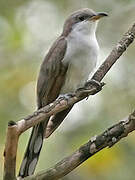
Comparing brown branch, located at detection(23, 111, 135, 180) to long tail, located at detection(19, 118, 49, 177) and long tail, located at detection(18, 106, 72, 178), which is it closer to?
long tail, located at detection(19, 118, 49, 177)

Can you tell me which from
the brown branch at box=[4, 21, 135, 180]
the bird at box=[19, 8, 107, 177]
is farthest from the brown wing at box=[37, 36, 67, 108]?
the brown branch at box=[4, 21, 135, 180]

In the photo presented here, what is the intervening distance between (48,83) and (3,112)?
1606 millimetres

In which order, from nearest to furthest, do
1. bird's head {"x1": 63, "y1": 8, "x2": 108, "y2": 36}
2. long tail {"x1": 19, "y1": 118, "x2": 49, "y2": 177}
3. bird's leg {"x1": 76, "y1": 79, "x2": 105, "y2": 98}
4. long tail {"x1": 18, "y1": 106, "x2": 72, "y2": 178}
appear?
bird's leg {"x1": 76, "y1": 79, "x2": 105, "y2": 98} → long tail {"x1": 19, "y1": 118, "x2": 49, "y2": 177} → long tail {"x1": 18, "y1": 106, "x2": 72, "y2": 178} → bird's head {"x1": 63, "y1": 8, "x2": 108, "y2": 36}

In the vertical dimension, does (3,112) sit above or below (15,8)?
below

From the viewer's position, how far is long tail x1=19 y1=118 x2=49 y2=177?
4125mm

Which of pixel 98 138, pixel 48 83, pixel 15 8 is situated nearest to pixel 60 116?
pixel 48 83

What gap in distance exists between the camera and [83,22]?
15.7 ft

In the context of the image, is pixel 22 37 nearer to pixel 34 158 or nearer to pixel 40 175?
pixel 34 158

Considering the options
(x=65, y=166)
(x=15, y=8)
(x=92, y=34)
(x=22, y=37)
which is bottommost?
(x=65, y=166)

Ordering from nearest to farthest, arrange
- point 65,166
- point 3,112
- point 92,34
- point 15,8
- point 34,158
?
point 65,166
point 34,158
point 92,34
point 3,112
point 15,8

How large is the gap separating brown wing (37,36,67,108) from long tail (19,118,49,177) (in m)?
0.22

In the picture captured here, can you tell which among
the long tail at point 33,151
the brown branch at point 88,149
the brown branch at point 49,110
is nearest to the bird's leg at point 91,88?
the brown branch at point 49,110

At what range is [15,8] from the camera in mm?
6375

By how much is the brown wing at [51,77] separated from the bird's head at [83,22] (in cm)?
28
